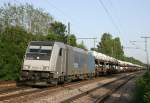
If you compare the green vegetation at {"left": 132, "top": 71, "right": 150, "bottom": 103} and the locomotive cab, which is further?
the locomotive cab

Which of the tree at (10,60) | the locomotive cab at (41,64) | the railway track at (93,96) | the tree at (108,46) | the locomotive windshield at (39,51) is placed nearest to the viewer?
the railway track at (93,96)

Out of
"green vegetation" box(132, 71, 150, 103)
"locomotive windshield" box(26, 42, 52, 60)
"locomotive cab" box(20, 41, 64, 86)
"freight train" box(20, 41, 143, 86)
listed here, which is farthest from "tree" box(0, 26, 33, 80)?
"green vegetation" box(132, 71, 150, 103)

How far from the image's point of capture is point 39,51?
24562 mm

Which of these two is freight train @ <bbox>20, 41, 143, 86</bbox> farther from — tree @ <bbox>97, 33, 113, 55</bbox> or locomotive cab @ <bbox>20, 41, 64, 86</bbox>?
tree @ <bbox>97, 33, 113, 55</bbox>

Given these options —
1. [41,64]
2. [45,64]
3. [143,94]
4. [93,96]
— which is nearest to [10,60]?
[41,64]

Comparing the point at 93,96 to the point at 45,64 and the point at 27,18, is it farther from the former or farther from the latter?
the point at 27,18

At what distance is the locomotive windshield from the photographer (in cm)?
2426

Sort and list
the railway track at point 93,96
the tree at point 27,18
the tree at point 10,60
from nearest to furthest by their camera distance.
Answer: the railway track at point 93,96
the tree at point 10,60
the tree at point 27,18

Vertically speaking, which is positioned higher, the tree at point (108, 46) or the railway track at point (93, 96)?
the tree at point (108, 46)

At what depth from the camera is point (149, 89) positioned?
46.0 feet

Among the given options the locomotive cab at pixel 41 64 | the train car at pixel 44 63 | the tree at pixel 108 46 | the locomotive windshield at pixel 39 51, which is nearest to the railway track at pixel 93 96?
the train car at pixel 44 63

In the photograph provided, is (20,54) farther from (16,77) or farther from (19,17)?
(19,17)

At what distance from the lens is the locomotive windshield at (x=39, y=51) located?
24261mm

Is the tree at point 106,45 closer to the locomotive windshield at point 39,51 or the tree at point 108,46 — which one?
the tree at point 108,46
